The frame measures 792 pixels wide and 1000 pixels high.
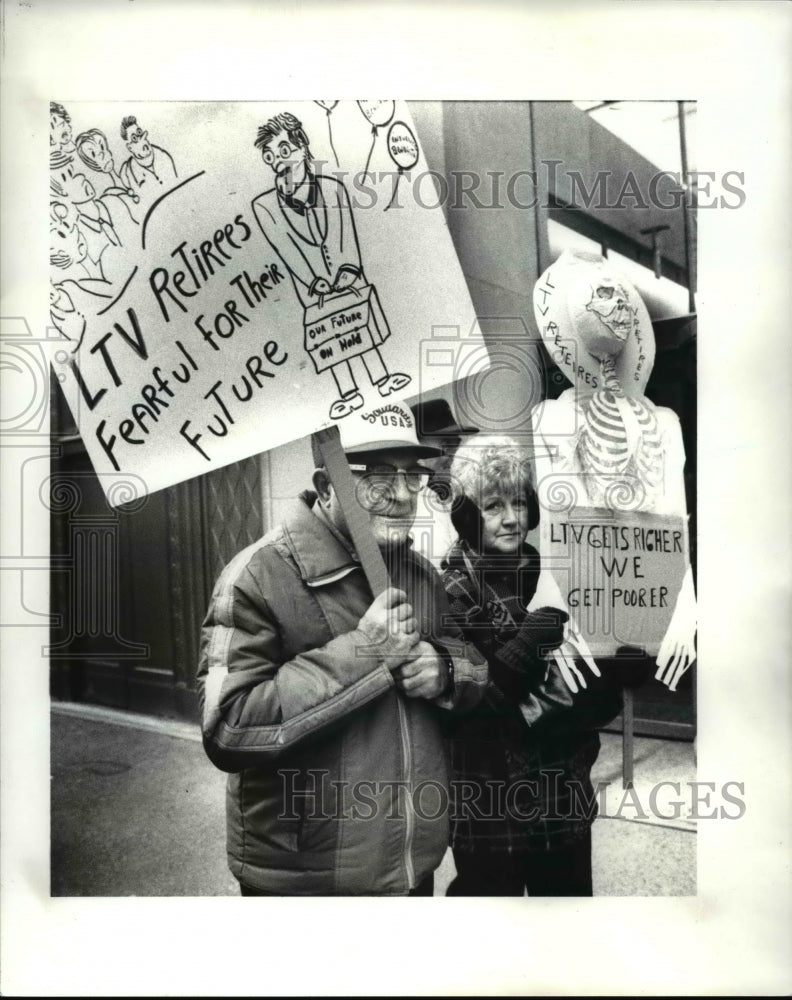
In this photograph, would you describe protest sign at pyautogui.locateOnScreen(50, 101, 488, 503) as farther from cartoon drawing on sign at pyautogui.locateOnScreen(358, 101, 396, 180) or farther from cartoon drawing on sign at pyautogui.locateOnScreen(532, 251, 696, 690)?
cartoon drawing on sign at pyautogui.locateOnScreen(532, 251, 696, 690)

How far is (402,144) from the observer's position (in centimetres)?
249

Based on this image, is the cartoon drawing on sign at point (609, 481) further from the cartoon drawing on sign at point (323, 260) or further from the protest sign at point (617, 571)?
the cartoon drawing on sign at point (323, 260)

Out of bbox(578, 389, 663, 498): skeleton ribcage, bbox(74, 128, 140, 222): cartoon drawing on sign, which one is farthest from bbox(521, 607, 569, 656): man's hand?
bbox(74, 128, 140, 222): cartoon drawing on sign

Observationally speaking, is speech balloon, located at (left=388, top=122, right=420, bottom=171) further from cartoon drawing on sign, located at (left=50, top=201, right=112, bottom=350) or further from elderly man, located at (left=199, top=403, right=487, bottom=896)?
cartoon drawing on sign, located at (left=50, top=201, right=112, bottom=350)

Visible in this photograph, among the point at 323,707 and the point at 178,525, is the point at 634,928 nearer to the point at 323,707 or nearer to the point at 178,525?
the point at 323,707

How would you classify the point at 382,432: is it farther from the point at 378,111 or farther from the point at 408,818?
the point at 408,818

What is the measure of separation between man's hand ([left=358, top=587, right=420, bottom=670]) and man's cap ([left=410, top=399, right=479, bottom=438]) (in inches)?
18.0

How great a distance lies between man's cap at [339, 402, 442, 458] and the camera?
8.18 ft

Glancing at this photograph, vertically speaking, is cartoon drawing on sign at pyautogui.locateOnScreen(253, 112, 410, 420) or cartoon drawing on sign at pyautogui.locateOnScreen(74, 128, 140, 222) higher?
cartoon drawing on sign at pyautogui.locateOnScreen(74, 128, 140, 222)

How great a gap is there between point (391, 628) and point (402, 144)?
1.36m

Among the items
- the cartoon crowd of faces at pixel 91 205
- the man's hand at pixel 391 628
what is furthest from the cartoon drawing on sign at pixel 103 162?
the man's hand at pixel 391 628

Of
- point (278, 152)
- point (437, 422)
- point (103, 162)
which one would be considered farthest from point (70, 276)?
point (437, 422)

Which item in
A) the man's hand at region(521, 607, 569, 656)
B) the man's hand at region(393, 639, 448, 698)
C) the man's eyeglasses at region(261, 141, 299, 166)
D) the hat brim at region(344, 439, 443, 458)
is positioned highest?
the man's eyeglasses at region(261, 141, 299, 166)
